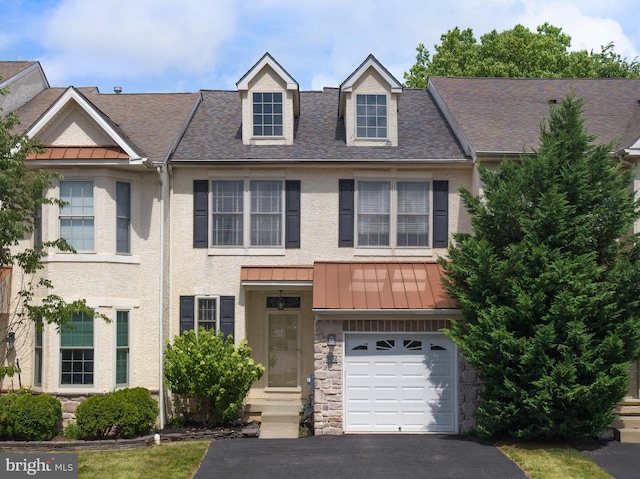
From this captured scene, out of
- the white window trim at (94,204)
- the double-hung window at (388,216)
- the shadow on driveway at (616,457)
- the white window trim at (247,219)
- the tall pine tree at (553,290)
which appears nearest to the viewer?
the shadow on driveway at (616,457)

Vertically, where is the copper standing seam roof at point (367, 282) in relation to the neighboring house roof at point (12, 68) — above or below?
below

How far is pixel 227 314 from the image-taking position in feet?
61.9

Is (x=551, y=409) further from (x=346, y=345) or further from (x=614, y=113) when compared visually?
(x=614, y=113)

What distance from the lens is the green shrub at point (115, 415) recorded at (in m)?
16.6

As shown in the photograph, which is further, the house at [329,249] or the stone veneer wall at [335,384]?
the house at [329,249]

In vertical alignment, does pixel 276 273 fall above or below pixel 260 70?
below

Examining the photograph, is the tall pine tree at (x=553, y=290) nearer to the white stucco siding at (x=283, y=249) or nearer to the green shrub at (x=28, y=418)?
the white stucco siding at (x=283, y=249)

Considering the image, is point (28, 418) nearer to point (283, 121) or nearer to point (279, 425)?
point (279, 425)

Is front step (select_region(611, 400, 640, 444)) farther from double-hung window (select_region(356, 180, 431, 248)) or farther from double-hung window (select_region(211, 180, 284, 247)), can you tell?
double-hung window (select_region(211, 180, 284, 247))

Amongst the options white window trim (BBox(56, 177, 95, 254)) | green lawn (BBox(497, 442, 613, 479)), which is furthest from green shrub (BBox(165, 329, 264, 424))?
green lawn (BBox(497, 442, 613, 479))

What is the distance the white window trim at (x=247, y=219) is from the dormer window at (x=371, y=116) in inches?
99.3

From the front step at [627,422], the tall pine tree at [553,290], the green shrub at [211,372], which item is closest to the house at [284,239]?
the green shrub at [211,372]

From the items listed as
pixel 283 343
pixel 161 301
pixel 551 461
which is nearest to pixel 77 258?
pixel 161 301

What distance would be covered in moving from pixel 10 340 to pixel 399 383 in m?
8.83
